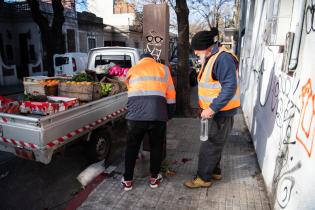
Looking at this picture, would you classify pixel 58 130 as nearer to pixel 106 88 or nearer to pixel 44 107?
pixel 44 107

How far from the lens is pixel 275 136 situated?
12.0 feet

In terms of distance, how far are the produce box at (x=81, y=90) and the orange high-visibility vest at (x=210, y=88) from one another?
2.01 meters

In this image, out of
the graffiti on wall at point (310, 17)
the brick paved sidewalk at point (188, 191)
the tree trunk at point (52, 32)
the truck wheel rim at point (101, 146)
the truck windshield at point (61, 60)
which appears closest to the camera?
the graffiti on wall at point (310, 17)

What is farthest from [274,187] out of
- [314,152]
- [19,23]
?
[19,23]

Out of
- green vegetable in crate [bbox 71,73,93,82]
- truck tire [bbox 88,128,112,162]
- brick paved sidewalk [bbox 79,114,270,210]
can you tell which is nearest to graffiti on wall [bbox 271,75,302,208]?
brick paved sidewalk [bbox 79,114,270,210]

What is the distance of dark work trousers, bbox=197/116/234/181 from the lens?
12.2ft

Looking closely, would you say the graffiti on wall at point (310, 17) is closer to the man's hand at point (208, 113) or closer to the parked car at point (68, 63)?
the man's hand at point (208, 113)

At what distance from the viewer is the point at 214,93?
351cm

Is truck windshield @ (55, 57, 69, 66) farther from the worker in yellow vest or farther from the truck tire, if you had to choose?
the worker in yellow vest

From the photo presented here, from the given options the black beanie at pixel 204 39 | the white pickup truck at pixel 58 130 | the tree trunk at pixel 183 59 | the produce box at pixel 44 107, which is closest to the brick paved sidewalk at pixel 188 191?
the white pickup truck at pixel 58 130

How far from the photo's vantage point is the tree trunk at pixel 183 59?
7.96 metres

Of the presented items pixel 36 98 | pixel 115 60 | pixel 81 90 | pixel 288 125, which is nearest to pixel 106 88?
pixel 81 90

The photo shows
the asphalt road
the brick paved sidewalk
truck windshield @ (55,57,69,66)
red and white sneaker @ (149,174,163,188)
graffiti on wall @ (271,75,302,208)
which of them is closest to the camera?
graffiti on wall @ (271,75,302,208)

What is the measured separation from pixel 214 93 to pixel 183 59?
16.0 feet
